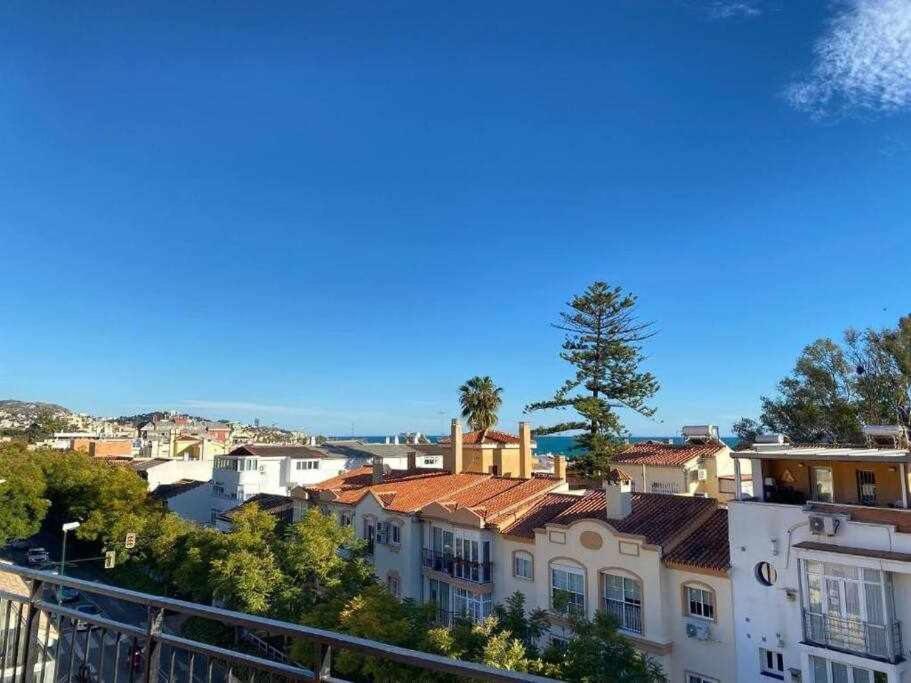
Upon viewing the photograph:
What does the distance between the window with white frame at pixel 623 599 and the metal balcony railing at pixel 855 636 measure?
435 cm

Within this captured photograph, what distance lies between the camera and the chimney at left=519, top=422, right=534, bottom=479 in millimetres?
32625

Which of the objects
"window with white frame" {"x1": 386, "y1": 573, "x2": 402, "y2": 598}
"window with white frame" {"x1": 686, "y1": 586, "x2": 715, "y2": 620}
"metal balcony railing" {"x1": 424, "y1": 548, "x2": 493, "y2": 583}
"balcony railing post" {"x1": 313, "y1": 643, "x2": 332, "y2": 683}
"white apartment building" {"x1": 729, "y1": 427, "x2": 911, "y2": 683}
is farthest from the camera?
"window with white frame" {"x1": 386, "y1": 573, "x2": 402, "y2": 598}

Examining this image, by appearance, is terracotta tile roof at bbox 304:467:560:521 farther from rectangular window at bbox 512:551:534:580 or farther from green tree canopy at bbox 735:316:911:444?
green tree canopy at bbox 735:316:911:444

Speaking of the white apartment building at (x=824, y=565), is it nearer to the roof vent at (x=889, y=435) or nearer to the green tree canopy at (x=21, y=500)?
the roof vent at (x=889, y=435)

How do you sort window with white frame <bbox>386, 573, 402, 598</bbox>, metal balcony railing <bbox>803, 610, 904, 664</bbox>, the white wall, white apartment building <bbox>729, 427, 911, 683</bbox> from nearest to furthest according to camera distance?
metal balcony railing <bbox>803, 610, 904, 664</bbox> → white apartment building <bbox>729, 427, 911, 683</bbox> → the white wall → window with white frame <bbox>386, 573, 402, 598</bbox>

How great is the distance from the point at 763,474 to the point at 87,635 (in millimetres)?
17115

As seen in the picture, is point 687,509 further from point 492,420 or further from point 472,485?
point 492,420

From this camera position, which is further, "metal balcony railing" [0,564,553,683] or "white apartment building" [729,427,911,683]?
"white apartment building" [729,427,911,683]

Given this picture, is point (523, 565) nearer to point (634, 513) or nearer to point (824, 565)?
point (634, 513)

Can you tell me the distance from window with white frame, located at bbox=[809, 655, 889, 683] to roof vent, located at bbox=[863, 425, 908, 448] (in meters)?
6.17

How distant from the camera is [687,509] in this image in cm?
1980

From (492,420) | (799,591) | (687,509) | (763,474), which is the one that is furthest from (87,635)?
(492,420)

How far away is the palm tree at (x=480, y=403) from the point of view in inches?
1752

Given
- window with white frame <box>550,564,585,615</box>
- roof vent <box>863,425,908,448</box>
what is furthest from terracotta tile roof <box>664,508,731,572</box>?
roof vent <box>863,425,908,448</box>
